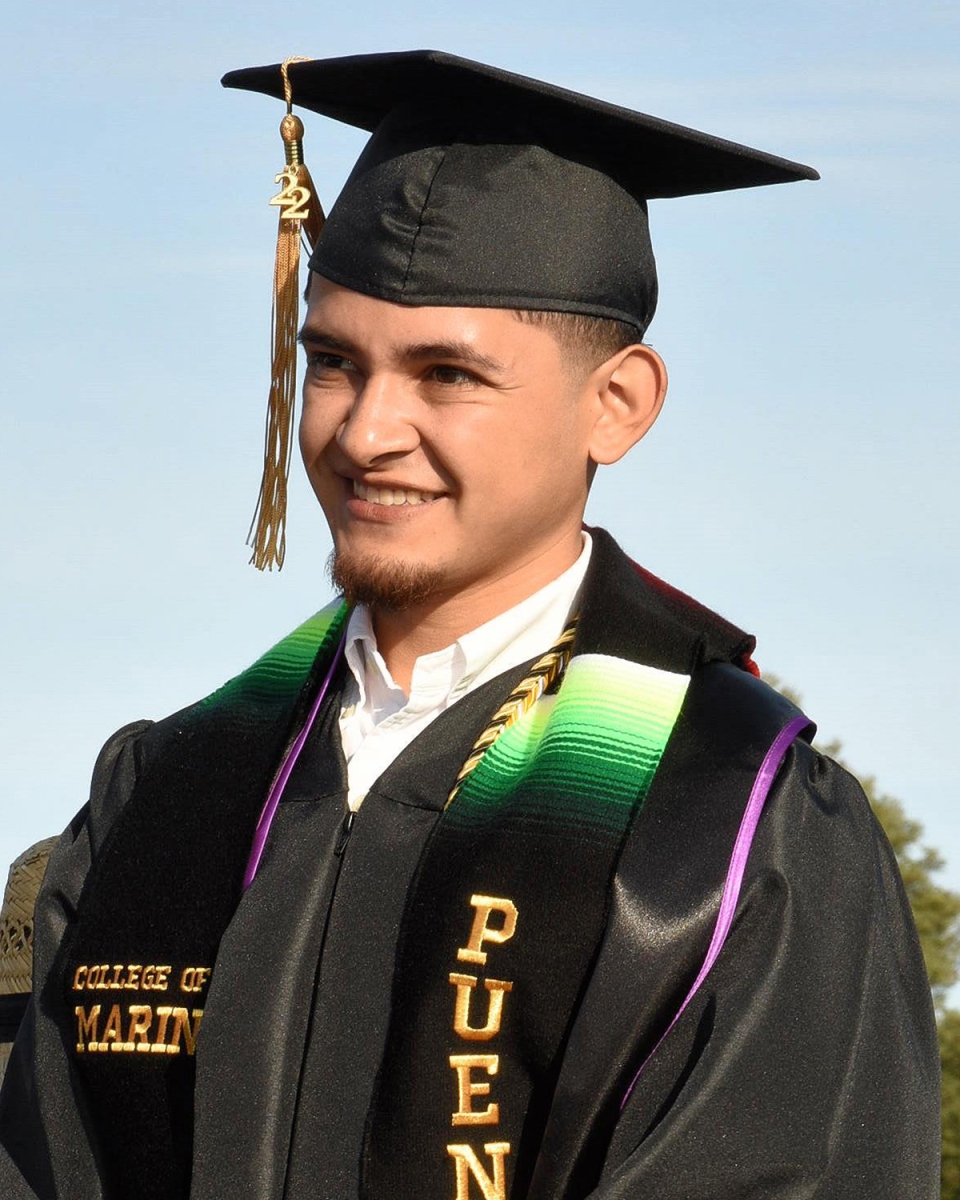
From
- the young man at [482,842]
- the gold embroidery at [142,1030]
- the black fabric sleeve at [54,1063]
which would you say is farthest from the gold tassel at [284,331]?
the gold embroidery at [142,1030]

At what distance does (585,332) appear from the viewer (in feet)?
12.3

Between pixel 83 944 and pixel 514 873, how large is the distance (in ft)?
3.09

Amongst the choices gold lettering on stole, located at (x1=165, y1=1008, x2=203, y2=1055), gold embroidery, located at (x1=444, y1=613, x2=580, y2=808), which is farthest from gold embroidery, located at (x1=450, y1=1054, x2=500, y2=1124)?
gold lettering on stole, located at (x1=165, y1=1008, x2=203, y2=1055)

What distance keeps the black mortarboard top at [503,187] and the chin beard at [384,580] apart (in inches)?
18.7

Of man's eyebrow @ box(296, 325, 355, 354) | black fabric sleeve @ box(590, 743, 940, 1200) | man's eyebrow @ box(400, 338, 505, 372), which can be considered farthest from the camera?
man's eyebrow @ box(296, 325, 355, 354)

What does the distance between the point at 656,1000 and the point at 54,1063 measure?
4.27 ft

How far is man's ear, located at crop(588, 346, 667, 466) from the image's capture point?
381cm

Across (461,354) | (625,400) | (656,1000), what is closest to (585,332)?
(625,400)

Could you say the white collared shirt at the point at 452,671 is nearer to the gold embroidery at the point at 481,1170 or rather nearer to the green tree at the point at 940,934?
the gold embroidery at the point at 481,1170

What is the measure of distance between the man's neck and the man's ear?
0.19m

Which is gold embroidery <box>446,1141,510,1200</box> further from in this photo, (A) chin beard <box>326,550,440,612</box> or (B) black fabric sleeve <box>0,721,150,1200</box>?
(A) chin beard <box>326,550,440,612</box>

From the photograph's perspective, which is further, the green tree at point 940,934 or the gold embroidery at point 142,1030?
the green tree at point 940,934

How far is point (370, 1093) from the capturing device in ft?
11.1

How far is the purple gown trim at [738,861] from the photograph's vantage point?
326 centimetres
